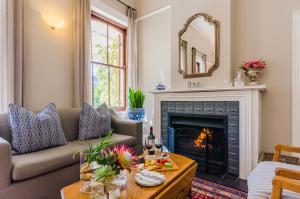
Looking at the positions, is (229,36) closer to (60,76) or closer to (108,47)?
(108,47)

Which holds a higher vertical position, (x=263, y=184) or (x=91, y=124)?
(x=91, y=124)

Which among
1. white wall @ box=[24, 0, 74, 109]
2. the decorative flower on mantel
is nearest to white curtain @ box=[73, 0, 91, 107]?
white wall @ box=[24, 0, 74, 109]

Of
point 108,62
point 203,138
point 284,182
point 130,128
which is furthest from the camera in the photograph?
point 108,62

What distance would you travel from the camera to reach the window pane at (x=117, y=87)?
12.6 ft

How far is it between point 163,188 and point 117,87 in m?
2.93

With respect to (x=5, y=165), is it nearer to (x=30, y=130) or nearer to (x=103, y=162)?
(x=30, y=130)

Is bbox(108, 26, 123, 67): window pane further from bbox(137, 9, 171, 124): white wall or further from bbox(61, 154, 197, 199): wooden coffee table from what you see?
bbox(61, 154, 197, 199): wooden coffee table

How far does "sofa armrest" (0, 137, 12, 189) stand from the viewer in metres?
1.47

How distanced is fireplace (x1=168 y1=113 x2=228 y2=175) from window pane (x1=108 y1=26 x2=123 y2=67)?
5.43 ft

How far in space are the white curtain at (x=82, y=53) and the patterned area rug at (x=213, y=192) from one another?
2.07 metres

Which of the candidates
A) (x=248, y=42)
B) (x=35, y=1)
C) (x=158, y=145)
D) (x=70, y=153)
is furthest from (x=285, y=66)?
(x=35, y=1)

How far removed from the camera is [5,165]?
1488mm

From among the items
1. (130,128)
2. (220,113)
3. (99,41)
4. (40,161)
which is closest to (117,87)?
(99,41)

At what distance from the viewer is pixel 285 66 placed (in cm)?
256
